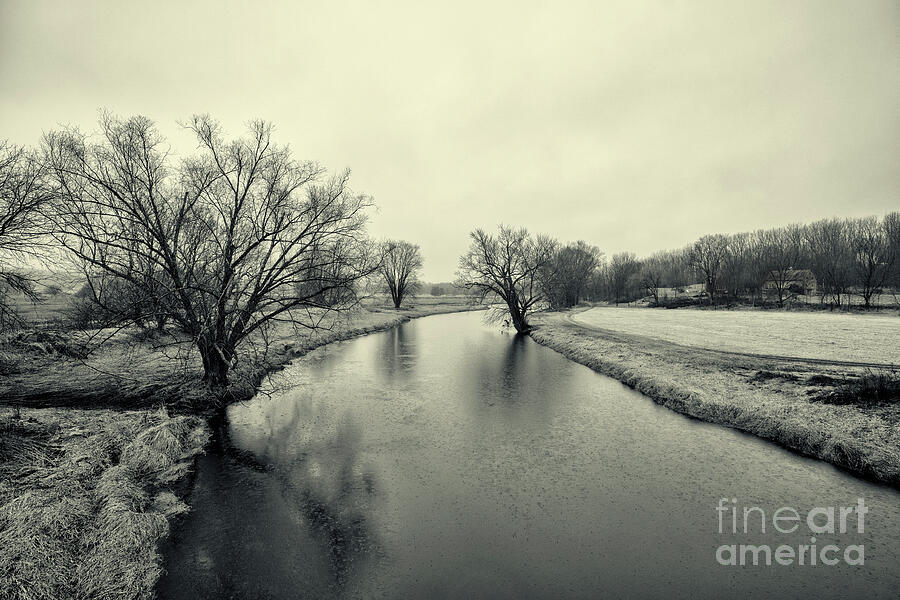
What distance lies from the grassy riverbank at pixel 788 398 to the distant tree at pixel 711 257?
185 ft

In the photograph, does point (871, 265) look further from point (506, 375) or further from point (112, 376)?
point (112, 376)

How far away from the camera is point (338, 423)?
11734 mm

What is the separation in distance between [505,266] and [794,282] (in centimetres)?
5727

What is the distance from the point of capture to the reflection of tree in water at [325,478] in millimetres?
6168

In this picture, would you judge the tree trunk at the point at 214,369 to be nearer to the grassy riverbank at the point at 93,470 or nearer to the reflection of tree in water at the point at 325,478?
the grassy riverbank at the point at 93,470

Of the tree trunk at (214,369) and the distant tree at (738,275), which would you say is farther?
the distant tree at (738,275)

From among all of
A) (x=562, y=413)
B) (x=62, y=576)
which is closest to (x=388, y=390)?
(x=562, y=413)

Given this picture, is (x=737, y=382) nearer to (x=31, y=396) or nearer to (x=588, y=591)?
(x=588, y=591)

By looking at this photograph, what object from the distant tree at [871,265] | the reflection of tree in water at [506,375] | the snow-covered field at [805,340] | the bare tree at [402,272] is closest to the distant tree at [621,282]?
the distant tree at [871,265]

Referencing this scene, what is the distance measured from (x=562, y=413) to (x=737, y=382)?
6437 millimetres

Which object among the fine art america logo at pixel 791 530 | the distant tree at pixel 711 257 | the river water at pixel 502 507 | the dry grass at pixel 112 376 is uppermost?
the distant tree at pixel 711 257

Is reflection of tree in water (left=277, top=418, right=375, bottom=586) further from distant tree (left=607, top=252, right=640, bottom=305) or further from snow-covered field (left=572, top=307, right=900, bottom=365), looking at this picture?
distant tree (left=607, top=252, right=640, bottom=305)

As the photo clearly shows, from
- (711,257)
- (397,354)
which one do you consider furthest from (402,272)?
(711,257)

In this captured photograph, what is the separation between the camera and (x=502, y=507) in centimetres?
725
